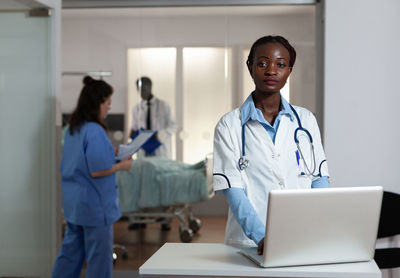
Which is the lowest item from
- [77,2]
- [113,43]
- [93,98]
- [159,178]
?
[159,178]

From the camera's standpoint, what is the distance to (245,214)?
68.8 inches

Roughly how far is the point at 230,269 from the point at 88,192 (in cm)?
179

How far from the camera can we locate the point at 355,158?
3.46 metres

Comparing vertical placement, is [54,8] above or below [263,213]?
above

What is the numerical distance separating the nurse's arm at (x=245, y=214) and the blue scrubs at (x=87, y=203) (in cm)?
140

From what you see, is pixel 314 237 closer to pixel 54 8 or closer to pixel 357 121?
pixel 357 121

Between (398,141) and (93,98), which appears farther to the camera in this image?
(398,141)

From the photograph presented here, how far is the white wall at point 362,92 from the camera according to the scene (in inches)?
135

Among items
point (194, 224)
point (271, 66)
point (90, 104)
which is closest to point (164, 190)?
point (194, 224)

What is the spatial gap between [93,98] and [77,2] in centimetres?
100

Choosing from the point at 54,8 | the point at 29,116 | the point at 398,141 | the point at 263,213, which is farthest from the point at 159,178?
the point at 263,213

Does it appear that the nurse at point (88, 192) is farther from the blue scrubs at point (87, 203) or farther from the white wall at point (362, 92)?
the white wall at point (362, 92)

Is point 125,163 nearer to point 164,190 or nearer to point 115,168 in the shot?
point 115,168

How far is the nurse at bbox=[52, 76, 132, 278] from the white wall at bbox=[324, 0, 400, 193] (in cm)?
140
